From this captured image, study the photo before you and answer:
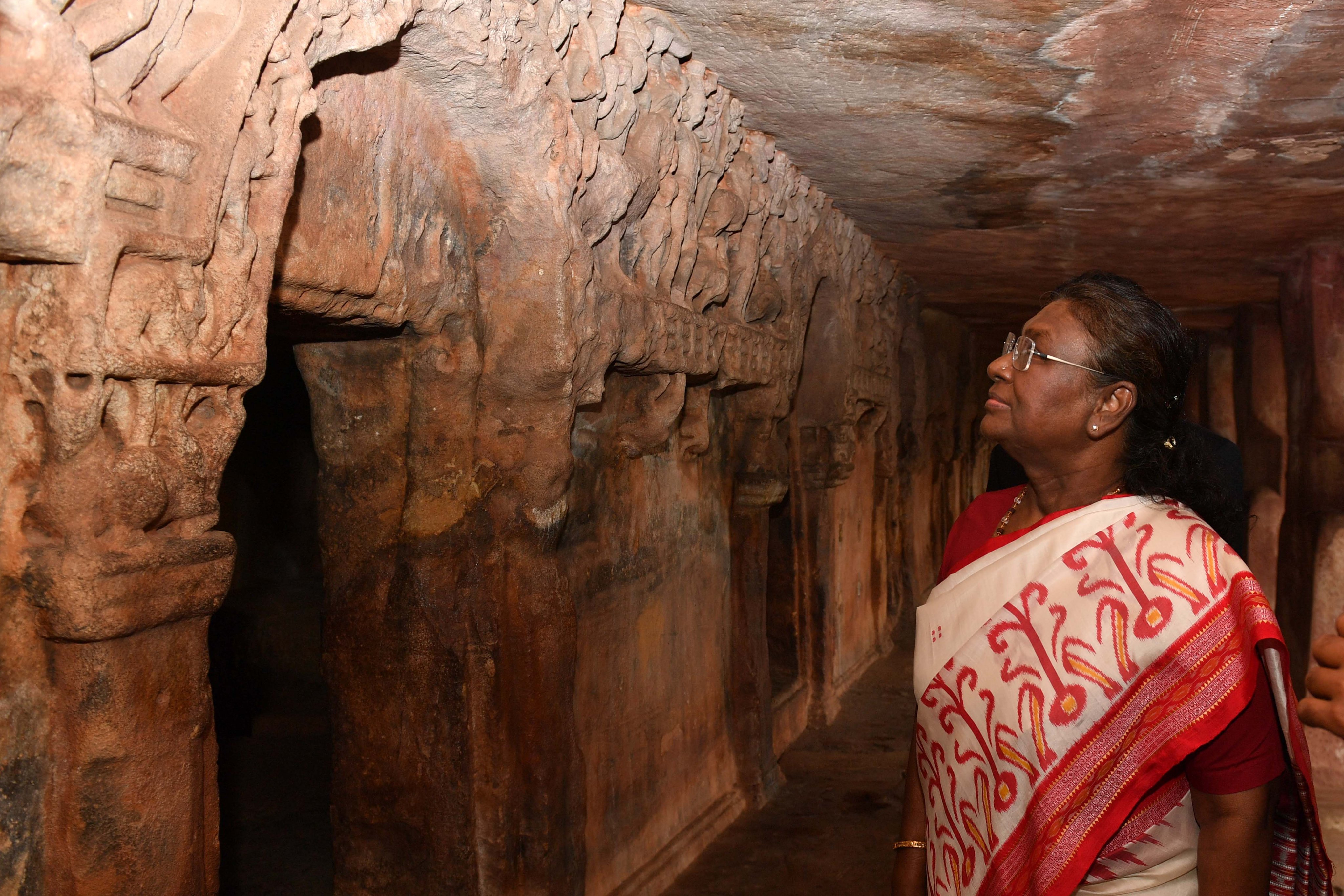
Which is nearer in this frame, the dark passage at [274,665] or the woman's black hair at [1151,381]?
the woman's black hair at [1151,381]

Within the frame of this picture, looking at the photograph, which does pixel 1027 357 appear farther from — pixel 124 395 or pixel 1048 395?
pixel 124 395

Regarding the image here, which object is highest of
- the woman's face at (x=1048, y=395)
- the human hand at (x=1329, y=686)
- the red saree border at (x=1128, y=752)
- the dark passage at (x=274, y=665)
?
the woman's face at (x=1048, y=395)

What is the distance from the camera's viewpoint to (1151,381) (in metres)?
2.16

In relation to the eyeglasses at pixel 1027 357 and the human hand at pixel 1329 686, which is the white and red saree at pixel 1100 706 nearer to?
the human hand at pixel 1329 686

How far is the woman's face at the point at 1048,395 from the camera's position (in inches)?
86.0

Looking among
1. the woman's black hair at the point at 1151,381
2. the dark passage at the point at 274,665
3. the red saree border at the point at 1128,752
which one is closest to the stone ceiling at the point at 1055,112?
the woman's black hair at the point at 1151,381

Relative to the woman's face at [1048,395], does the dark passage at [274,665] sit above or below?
below

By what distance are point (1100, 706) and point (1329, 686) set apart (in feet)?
1.32

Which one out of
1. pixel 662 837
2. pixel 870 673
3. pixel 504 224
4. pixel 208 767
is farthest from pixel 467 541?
pixel 870 673

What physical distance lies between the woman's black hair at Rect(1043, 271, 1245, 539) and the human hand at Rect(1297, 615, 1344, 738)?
1.40 ft

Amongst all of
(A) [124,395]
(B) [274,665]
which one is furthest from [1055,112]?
(B) [274,665]

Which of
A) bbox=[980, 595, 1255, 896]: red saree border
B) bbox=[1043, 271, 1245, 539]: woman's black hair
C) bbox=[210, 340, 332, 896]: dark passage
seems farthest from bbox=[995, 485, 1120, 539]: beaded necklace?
bbox=[210, 340, 332, 896]: dark passage

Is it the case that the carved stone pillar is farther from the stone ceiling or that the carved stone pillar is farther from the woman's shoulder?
the stone ceiling

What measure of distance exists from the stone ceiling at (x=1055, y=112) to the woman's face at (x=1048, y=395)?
1.43 meters
